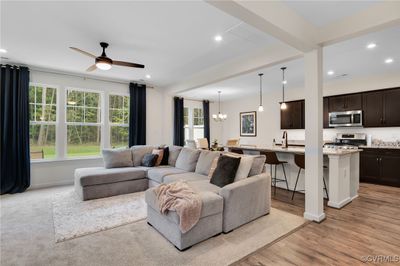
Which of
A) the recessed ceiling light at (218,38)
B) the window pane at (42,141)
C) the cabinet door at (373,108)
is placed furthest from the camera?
the cabinet door at (373,108)

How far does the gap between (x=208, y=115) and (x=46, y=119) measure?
18.7 ft

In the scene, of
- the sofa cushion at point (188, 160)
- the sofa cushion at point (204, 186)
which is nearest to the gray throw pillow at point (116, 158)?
the sofa cushion at point (188, 160)

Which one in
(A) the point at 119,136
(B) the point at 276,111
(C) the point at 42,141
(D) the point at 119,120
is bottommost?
(C) the point at 42,141

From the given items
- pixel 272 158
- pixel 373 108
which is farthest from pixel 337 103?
pixel 272 158

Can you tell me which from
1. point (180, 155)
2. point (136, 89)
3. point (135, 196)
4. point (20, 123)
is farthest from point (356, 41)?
point (20, 123)

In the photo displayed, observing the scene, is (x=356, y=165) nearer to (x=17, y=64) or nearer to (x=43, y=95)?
(x=43, y=95)

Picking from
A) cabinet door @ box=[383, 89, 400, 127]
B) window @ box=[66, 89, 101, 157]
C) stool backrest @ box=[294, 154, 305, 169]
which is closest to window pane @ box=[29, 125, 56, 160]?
window @ box=[66, 89, 101, 157]

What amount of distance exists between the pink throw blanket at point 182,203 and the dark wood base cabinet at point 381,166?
5.10m

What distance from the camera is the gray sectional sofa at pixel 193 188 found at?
2365mm

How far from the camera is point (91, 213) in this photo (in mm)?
3203

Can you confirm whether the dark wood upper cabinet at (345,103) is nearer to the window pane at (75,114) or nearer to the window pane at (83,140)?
the window pane at (83,140)

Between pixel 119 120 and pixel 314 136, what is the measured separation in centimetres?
511

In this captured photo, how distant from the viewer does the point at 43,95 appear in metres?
4.95

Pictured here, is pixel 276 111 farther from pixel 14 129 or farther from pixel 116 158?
pixel 14 129
